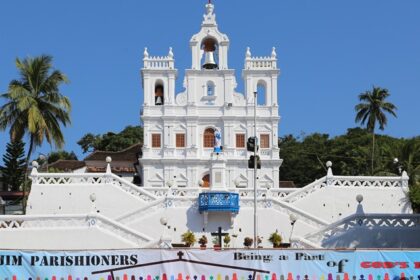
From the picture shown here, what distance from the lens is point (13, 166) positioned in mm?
66375

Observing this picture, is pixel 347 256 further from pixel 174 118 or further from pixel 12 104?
pixel 174 118

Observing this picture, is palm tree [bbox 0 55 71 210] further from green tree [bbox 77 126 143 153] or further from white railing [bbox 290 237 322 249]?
green tree [bbox 77 126 143 153]

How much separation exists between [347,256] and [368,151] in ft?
158

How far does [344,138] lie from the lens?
8125 cm

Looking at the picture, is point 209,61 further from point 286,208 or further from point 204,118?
point 286,208

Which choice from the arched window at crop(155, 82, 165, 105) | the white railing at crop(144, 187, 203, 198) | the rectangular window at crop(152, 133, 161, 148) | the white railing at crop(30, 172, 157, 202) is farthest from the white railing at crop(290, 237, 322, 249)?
the arched window at crop(155, 82, 165, 105)

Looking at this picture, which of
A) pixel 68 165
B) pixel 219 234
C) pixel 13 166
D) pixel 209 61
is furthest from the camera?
pixel 68 165

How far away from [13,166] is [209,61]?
22.6 metres

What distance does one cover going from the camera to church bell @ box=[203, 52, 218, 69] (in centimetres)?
5706

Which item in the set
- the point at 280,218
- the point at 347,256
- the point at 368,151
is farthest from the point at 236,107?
the point at 347,256

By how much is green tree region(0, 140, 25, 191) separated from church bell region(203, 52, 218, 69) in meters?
20.4

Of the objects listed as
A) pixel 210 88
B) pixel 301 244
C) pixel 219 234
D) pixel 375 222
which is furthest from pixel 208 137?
pixel 301 244

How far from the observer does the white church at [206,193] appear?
102 feet

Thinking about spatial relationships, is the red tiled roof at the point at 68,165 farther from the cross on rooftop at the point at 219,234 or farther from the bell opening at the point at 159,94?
the cross on rooftop at the point at 219,234
